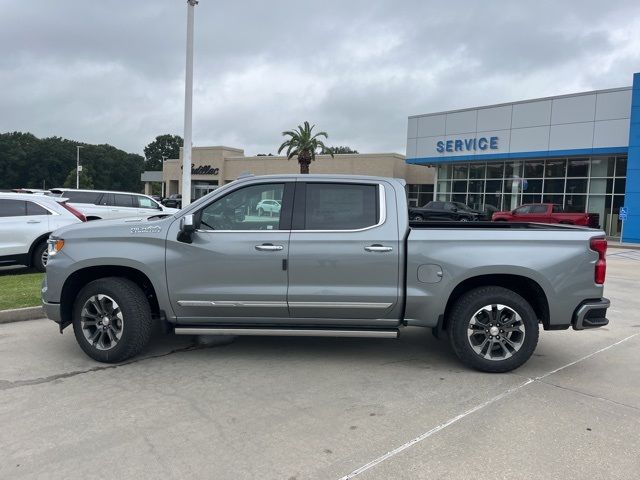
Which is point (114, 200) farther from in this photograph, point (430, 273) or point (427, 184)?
point (427, 184)

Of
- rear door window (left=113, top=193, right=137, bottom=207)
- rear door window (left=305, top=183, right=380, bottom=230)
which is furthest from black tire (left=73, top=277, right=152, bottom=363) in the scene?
rear door window (left=113, top=193, right=137, bottom=207)

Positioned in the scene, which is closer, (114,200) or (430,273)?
(430,273)

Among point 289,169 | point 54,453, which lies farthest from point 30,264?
point 289,169

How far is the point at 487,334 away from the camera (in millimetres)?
4992

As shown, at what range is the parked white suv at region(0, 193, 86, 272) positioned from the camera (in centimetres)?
993

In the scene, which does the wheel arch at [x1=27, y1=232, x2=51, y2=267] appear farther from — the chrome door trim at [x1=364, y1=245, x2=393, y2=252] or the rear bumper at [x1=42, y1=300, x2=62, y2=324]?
the chrome door trim at [x1=364, y1=245, x2=393, y2=252]

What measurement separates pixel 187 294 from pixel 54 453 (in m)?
1.91

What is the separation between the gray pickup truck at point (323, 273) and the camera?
4918mm

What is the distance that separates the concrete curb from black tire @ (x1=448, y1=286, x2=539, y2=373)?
17.6 feet

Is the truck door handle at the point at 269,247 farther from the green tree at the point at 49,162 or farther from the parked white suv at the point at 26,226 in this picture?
the green tree at the point at 49,162

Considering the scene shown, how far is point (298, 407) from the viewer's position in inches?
164

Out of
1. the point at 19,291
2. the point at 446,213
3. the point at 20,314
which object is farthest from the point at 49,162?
the point at 20,314

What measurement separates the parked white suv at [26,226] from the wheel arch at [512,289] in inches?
315

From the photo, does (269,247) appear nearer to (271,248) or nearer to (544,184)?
(271,248)
